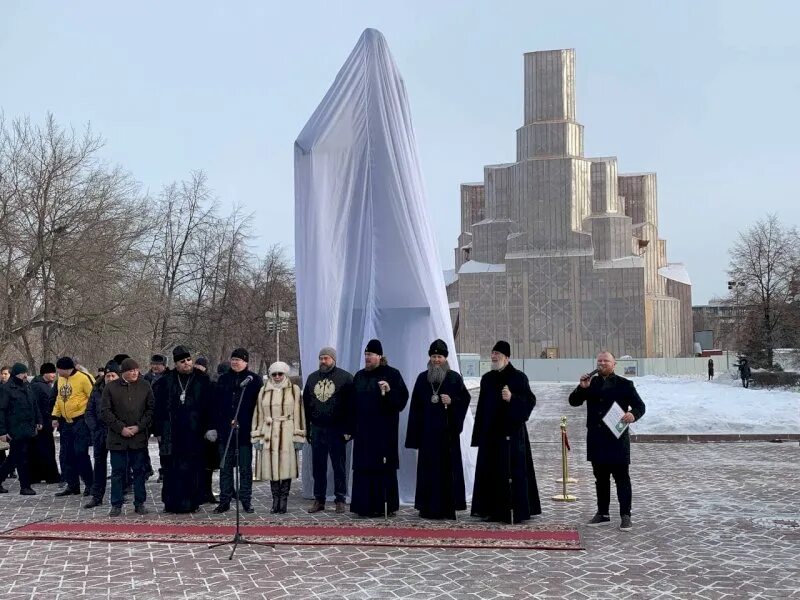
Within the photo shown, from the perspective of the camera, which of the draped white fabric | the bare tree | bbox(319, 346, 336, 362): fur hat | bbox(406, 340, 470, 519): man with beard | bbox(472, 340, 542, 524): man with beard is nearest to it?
bbox(472, 340, 542, 524): man with beard

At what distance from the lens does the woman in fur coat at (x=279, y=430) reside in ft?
29.6

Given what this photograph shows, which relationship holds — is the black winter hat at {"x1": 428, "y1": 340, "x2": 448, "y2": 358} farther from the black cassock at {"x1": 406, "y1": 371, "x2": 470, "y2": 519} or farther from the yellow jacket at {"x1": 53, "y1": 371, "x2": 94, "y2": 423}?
the yellow jacket at {"x1": 53, "y1": 371, "x2": 94, "y2": 423}

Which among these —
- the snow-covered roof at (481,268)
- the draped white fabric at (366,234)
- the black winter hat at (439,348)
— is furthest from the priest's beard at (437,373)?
the snow-covered roof at (481,268)

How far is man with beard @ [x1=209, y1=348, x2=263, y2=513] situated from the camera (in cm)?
915

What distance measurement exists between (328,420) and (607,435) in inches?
117

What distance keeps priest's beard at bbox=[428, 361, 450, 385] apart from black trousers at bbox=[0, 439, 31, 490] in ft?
19.7

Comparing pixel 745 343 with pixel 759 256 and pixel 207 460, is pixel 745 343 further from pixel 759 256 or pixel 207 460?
pixel 207 460

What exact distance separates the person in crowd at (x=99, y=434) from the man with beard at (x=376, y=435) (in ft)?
9.45

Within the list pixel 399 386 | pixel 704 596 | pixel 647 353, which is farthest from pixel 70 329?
pixel 647 353

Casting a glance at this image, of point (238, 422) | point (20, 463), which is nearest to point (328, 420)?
point (238, 422)

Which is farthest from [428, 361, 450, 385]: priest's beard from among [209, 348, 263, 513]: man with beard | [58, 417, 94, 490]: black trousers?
[58, 417, 94, 490]: black trousers

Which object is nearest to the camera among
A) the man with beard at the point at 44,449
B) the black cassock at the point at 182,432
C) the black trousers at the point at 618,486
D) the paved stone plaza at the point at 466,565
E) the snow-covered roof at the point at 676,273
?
the paved stone plaza at the point at 466,565

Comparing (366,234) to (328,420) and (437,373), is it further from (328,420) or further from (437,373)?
(328,420)

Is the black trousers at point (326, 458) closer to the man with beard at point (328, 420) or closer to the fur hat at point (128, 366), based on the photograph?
the man with beard at point (328, 420)
